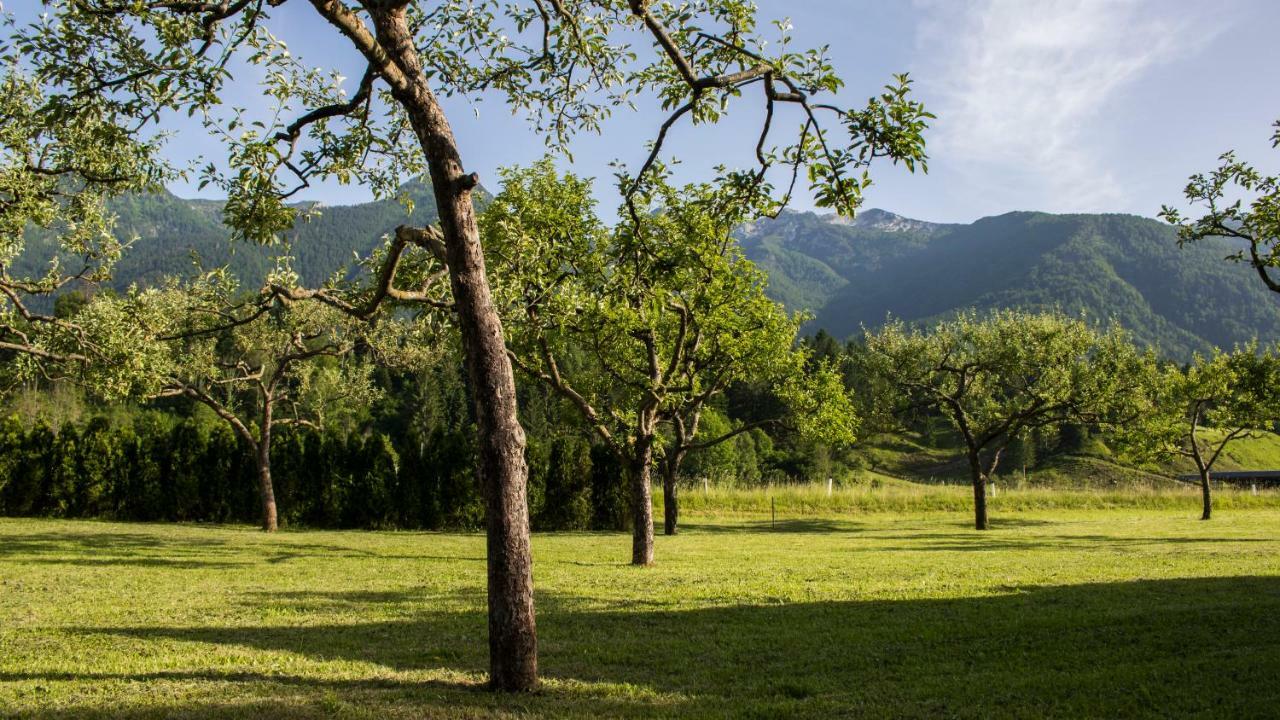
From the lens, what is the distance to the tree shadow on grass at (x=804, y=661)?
5992mm

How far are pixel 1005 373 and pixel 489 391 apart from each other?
32280mm

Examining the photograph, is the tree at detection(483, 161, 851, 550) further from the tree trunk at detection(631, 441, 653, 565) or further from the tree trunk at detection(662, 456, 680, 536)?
the tree trunk at detection(662, 456, 680, 536)

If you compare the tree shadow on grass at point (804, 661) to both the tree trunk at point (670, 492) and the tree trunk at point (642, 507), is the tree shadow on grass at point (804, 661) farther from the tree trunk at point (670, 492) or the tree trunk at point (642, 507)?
the tree trunk at point (670, 492)

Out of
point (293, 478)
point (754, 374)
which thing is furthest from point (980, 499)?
point (293, 478)

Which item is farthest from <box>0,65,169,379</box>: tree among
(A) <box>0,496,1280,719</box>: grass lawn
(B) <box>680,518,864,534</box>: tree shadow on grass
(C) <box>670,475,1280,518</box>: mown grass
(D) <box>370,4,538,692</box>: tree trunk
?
(C) <box>670,475,1280,518</box>: mown grass

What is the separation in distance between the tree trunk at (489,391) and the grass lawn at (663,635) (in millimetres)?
435

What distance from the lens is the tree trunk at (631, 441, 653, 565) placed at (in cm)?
1783

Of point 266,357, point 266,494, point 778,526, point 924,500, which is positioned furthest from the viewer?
point 924,500

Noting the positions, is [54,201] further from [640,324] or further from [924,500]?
[924,500]

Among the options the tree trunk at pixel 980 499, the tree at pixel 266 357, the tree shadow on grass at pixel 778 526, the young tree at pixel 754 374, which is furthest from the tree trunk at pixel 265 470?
the tree trunk at pixel 980 499

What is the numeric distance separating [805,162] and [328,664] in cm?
662

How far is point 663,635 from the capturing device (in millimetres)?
9180

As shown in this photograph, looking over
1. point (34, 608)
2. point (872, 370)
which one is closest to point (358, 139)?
point (34, 608)

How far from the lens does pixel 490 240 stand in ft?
58.2
